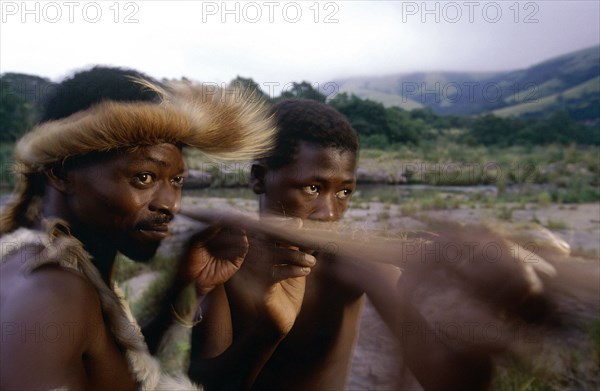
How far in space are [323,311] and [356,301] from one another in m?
0.10

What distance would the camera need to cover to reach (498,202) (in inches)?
400

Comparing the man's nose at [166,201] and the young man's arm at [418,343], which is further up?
the man's nose at [166,201]

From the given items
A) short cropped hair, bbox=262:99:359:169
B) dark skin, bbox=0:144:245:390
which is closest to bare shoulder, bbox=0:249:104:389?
dark skin, bbox=0:144:245:390

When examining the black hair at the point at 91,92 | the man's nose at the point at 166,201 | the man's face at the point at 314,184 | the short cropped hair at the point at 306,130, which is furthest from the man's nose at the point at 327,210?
the black hair at the point at 91,92

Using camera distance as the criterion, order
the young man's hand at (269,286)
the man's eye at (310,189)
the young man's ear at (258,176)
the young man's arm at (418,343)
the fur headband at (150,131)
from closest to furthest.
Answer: the young man's arm at (418,343) → the young man's hand at (269,286) → the fur headband at (150,131) → the man's eye at (310,189) → the young man's ear at (258,176)

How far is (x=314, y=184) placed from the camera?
1578 mm

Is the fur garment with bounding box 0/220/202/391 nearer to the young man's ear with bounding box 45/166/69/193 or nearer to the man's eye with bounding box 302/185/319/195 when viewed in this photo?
the young man's ear with bounding box 45/166/69/193

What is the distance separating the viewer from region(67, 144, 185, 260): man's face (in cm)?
136

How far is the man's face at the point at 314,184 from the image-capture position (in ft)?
5.12

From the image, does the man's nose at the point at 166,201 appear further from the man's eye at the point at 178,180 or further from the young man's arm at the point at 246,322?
the young man's arm at the point at 246,322

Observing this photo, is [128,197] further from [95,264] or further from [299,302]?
[299,302]

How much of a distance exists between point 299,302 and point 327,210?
0.92 ft

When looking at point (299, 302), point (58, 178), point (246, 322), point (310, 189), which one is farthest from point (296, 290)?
point (58, 178)

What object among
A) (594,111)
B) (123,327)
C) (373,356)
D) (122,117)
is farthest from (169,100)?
(594,111)
